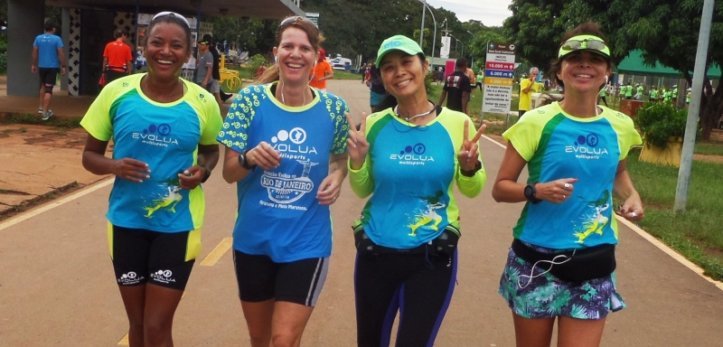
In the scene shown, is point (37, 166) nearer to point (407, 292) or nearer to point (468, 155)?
point (407, 292)

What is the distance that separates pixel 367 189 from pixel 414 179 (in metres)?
0.30

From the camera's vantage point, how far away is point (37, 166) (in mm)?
11570

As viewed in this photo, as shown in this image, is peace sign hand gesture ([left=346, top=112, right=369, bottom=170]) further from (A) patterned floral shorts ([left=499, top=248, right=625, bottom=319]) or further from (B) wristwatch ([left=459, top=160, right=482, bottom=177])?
(A) patterned floral shorts ([left=499, top=248, right=625, bottom=319])

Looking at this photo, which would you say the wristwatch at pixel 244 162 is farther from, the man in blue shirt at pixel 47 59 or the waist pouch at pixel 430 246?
the man in blue shirt at pixel 47 59

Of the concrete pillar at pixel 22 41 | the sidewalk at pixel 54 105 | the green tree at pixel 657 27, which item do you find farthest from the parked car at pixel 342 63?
the green tree at pixel 657 27

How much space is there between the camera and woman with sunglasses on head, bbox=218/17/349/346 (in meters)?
3.56

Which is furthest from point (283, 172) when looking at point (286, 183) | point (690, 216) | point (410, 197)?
point (690, 216)

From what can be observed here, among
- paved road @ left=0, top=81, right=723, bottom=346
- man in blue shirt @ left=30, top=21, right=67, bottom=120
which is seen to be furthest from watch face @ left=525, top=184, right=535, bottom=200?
man in blue shirt @ left=30, top=21, right=67, bottom=120

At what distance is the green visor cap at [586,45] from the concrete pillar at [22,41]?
21.4m

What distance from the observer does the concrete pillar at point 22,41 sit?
22.5 m

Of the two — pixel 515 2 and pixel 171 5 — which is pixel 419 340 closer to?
pixel 171 5

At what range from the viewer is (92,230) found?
8.21 m

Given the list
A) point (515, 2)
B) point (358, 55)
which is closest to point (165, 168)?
point (515, 2)

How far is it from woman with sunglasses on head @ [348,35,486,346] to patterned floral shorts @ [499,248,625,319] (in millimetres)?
323
